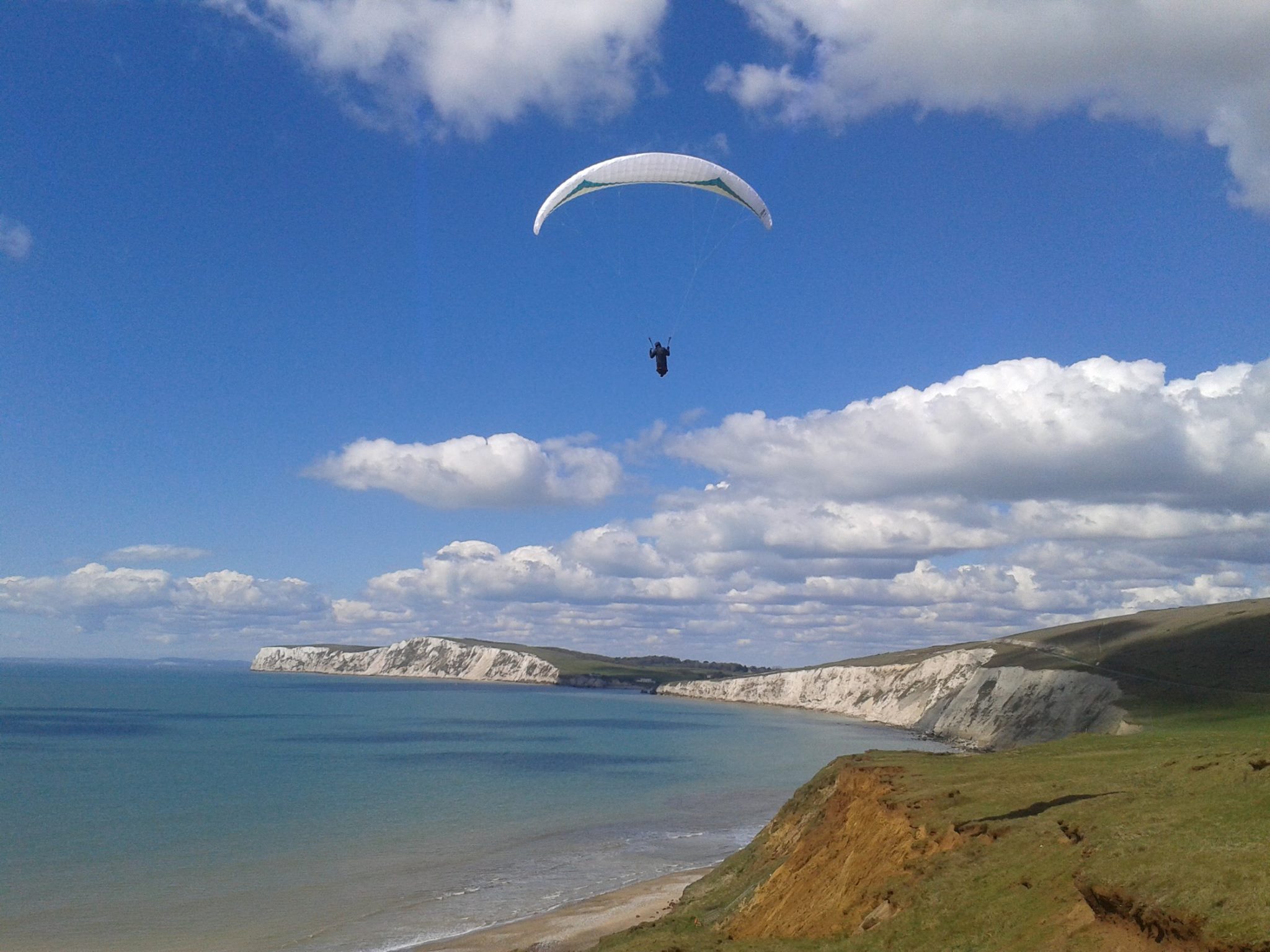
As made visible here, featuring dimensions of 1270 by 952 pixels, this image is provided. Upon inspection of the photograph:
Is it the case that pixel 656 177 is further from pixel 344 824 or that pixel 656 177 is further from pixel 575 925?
pixel 344 824

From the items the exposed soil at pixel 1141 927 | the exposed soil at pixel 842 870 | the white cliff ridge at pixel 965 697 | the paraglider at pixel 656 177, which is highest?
the paraglider at pixel 656 177

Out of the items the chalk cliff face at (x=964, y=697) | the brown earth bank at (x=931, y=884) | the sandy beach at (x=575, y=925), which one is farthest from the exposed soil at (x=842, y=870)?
the chalk cliff face at (x=964, y=697)

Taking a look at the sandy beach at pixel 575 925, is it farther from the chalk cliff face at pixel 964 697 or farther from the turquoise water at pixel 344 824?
the chalk cliff face at pixel 964 697

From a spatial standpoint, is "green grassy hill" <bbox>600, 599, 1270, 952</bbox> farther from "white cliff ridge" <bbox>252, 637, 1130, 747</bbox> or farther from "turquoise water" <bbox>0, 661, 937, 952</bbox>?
"white cliff ridge" <bbox>252, 637, 1130, 747</bbox>

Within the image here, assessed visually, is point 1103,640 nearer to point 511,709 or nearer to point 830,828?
point 511,709

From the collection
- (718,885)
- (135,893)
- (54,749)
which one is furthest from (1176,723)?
(54,749)

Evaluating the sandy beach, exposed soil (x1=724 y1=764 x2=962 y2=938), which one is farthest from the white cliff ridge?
exposed soil (x1=724 y1=764 x2=962 y2=938)

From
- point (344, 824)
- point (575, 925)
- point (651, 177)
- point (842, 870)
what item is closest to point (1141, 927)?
point (842, 870)
